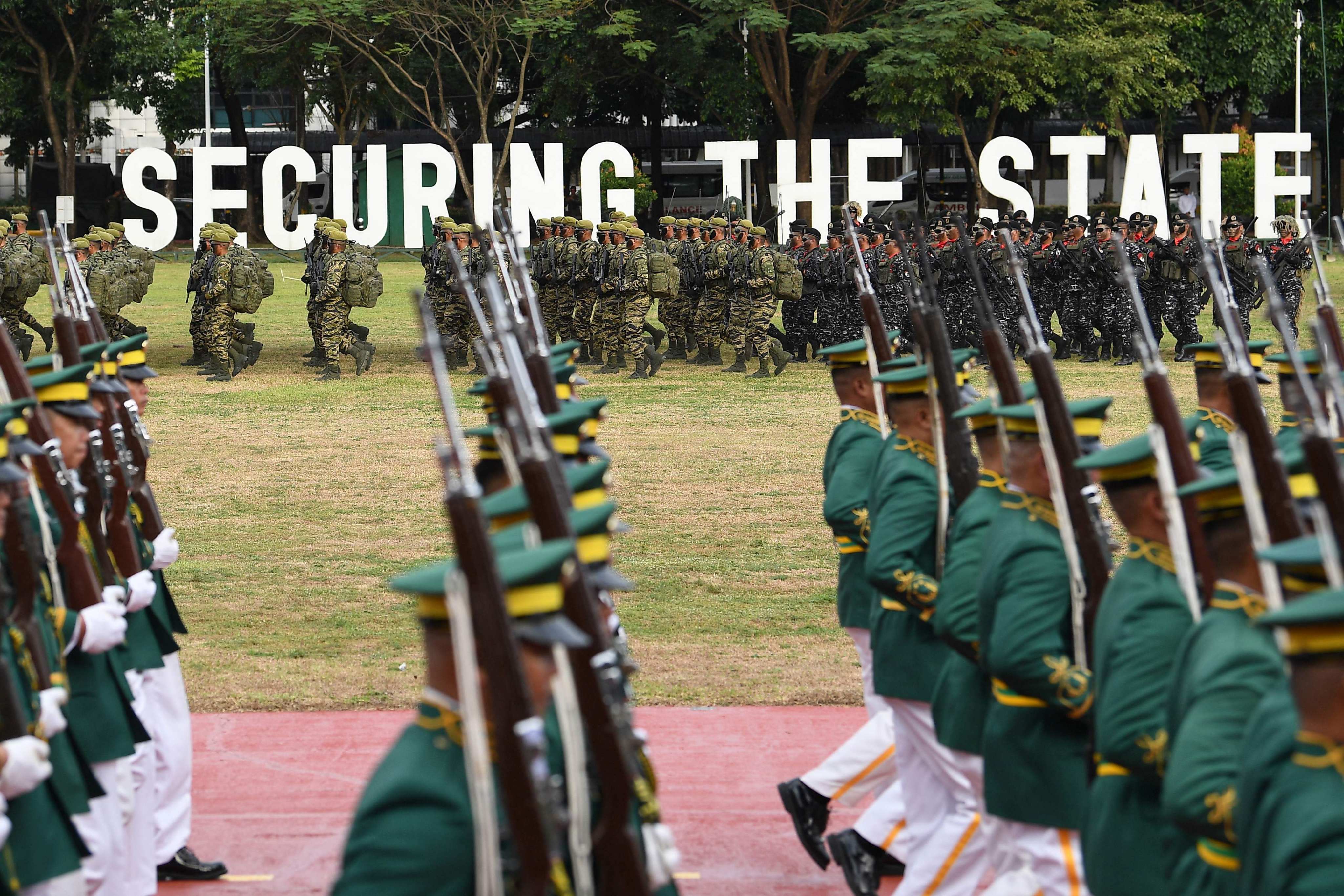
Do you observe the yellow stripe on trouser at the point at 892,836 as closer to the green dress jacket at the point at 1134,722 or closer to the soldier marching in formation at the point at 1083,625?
the soldier marching in formation at the point at 1083,625

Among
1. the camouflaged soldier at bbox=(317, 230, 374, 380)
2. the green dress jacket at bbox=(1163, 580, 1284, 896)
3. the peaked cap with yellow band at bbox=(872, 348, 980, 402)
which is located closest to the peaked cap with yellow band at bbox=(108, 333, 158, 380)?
the peaked cap with yellow band at bbox=(872, 348, 980, 402)

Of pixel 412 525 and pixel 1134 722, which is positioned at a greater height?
pixel 1134 722

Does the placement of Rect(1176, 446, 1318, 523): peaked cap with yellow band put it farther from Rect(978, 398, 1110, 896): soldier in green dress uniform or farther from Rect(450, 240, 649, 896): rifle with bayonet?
Rect(450, 240, 649, 896): rifle with bayonet

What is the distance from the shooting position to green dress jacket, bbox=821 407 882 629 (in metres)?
6.01

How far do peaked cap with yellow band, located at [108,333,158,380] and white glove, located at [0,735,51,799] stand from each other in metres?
A: 2.74

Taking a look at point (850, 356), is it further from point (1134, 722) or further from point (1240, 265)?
point (1240, 265)

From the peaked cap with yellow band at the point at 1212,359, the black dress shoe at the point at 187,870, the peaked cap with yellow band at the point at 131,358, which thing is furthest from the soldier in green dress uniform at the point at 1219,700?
the peaked cap with yellow band at the point at 131,358

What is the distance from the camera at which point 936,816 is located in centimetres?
527

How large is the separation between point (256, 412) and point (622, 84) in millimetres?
29247

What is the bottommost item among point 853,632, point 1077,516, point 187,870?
point 187,870

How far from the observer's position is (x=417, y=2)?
122ft

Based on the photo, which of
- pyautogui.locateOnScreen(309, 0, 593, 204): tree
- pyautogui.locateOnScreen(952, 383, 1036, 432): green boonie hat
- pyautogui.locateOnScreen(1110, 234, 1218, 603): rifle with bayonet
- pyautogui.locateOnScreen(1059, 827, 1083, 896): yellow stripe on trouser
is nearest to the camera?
pyautogui.locateOnScreen(1110, 234, 1218, 603): rifle with bayonet

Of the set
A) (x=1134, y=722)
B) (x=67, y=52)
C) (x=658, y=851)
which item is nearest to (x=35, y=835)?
(x=658, y=851)

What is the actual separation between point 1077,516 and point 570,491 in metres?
1.40
